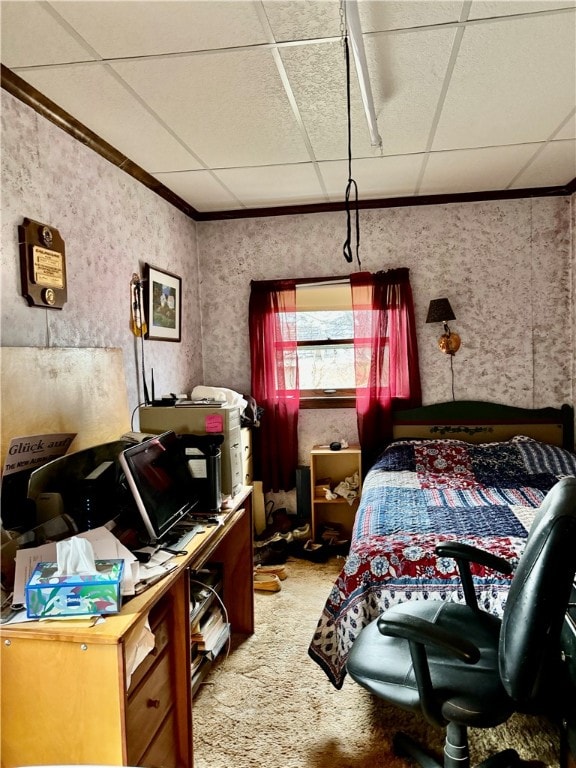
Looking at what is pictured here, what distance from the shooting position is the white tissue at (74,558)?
1.52 metres

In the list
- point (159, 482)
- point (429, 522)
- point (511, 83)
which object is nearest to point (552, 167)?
point (511, 83)

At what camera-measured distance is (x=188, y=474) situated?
8.04 feet

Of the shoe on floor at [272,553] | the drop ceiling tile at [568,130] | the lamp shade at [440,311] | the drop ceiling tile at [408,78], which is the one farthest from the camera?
the lamp shade at [440,311]

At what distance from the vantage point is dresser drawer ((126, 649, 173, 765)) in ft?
5.33

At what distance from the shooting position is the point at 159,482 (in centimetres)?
215

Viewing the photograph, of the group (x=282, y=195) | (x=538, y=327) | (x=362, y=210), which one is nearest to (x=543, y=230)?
(x=538, y=327)

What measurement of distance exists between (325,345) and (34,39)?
117 inches

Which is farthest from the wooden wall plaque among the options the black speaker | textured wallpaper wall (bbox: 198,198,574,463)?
the black speaker

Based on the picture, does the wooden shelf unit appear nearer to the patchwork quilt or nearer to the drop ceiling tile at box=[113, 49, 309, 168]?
the patchwork quilt

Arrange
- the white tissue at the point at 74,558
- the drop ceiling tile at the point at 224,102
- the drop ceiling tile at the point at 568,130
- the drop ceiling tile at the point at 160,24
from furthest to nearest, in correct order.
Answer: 1. the drop ceiling tile at the point at 568,130
2. the drop ceiling tile at the point at 224,102
3. the drop ceiling tile at the point at 160,24
4. the white tissue at the point at 74,558

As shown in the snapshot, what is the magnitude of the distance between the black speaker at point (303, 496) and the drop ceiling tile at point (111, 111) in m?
2.48

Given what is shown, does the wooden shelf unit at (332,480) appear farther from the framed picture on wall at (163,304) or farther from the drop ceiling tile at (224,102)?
the drop ceiling tile at (224,102)

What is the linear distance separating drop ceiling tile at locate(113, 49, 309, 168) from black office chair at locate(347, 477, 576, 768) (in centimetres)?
196

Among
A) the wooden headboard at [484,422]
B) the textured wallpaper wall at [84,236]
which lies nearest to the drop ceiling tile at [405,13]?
the textured wallpaper wall at [84,236]
